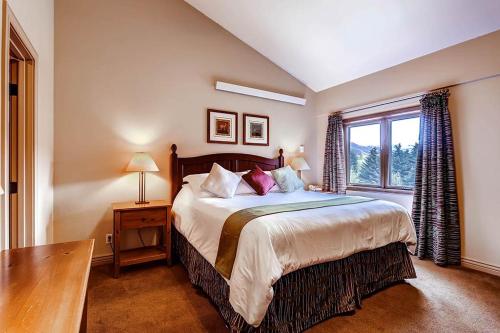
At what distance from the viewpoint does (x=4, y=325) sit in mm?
632

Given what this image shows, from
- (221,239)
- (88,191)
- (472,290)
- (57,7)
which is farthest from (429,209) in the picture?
(57,7)

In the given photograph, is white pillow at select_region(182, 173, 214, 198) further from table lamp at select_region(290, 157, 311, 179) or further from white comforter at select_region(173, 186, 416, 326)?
table lamp at select_region(290, 157, 311, 179)

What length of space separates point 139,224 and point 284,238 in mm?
1776

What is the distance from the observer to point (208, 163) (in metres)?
3.49

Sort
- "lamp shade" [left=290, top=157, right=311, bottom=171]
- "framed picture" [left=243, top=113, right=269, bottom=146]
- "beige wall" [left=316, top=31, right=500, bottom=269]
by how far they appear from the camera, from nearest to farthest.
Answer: "beige wall" [left=316, top=31, right=500, bottom=269] < "framed picture" [left=243, top=113, right=269, bottom=146] < "lamp shade" [left=290, top=157, right=311, bottom=171]

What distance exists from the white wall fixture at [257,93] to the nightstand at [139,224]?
195 centimetres

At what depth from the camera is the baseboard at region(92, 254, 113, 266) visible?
2850 millimetres

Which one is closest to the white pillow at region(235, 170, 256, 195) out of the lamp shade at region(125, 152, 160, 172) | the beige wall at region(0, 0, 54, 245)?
the lamp shade at region(125, 152, 160, 172)

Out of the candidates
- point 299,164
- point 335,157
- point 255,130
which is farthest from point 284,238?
point 335,157

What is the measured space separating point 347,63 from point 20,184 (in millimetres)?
4157

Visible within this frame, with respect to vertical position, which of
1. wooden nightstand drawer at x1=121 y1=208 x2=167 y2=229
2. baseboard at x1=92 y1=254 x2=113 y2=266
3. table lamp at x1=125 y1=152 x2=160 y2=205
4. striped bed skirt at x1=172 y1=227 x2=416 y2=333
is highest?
table lamp at x1=125 y1=152 x2=160 y2=205

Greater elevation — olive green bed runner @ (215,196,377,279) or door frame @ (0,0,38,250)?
door frame @ (0,0,38,250)

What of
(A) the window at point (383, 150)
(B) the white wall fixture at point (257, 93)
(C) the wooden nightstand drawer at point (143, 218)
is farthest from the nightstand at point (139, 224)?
(A) the window at point (383, 150)

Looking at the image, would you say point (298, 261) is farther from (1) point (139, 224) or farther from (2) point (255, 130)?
(2) point (255, 130)
